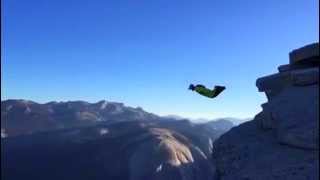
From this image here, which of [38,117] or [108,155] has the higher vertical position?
[38,117]

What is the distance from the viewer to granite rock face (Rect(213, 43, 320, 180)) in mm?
18109

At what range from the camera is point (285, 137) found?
1952 centimetres

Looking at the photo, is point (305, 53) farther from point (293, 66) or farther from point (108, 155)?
point (108, 155)

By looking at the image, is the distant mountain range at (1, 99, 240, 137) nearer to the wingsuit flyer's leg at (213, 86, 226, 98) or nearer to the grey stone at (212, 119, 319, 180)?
the grey stone at (212, 119, 319, 180)

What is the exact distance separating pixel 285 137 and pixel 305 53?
14.8 feet

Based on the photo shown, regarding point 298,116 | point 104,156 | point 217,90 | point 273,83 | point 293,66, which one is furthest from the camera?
point 104,156

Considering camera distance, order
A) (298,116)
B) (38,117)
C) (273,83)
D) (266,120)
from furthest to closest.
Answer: (38,117) < (273,83) < (266,120) < (298,116)

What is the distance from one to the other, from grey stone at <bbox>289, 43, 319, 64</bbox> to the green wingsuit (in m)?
6.55

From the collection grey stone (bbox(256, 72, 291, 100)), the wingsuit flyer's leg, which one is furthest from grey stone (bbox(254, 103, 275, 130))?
the wingsuit flyer's leg

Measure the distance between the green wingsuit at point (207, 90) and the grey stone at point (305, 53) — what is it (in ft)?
21.5

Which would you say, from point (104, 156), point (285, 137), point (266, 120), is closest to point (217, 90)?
point (285, 137)

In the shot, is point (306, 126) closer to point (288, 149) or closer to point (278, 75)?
point (288, 149)

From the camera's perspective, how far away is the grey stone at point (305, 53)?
21.2m

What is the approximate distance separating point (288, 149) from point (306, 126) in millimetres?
1207
